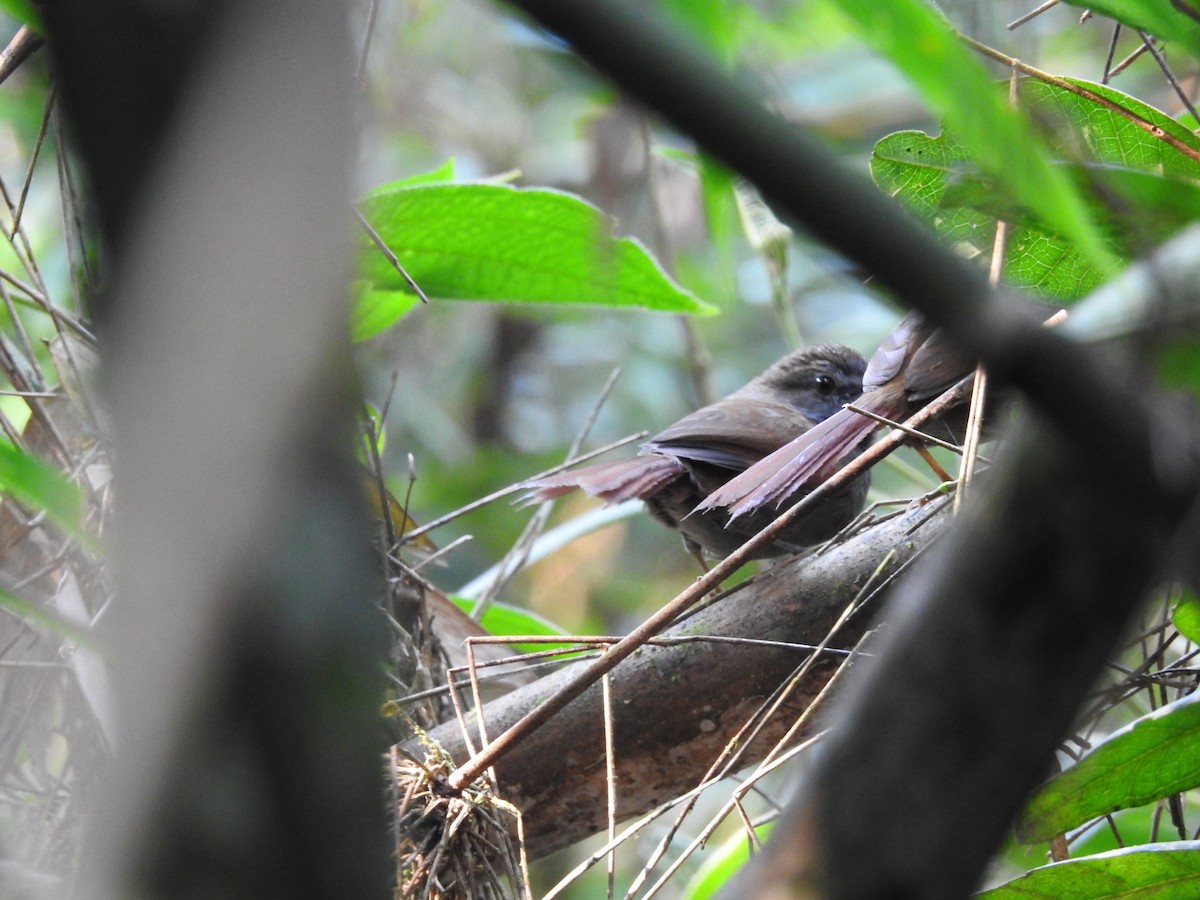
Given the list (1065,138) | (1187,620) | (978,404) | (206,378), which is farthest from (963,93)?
(1187,620)

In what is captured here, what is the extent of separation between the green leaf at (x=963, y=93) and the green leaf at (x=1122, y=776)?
35.6 inches

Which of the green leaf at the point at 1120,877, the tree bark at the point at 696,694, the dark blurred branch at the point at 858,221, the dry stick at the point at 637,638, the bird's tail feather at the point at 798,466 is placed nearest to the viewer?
the dark blurred branch at the point at 858,221

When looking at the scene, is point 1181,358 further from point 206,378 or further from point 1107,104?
point 1107,104

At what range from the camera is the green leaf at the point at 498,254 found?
7.09 feet

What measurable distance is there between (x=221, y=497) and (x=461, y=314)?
532 cm

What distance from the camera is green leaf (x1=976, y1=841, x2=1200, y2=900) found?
47.9 inches

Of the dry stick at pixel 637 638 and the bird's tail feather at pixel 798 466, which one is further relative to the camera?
the bird's tail feather at pixel 798 466

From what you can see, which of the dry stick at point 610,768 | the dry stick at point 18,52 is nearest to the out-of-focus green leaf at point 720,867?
the dry stick at point 610,768

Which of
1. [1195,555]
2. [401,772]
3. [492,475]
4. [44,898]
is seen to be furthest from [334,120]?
[492,475]

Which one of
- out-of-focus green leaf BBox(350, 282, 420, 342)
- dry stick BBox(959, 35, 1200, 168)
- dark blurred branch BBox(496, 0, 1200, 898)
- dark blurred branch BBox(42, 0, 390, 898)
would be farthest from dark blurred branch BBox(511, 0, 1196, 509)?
out-of-focus green leaf BBox(350, 282, 420, 342)

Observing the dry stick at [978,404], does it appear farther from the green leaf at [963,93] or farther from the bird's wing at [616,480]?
the bird's wing at [616,480]

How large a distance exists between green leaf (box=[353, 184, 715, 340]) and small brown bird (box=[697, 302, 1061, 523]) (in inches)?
14.9

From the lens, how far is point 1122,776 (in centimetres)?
124

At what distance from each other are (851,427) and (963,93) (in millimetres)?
1455
